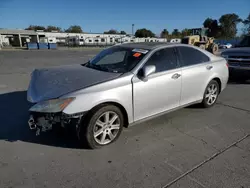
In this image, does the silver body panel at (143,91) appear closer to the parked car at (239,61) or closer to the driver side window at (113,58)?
the driver side window at (113,58)

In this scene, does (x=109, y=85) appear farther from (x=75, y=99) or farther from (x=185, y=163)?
(x=185, y=163)

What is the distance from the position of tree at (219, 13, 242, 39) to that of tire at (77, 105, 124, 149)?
3738 inches

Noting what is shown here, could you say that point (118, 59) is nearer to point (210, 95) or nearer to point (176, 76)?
point (176, 76)

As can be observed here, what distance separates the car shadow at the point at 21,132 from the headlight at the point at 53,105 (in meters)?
0.74

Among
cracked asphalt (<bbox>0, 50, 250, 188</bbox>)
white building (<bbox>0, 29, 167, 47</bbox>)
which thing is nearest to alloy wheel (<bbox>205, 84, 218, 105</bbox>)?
cracked asphalt (<bbox>0, 50, 250, 188</bbox>)

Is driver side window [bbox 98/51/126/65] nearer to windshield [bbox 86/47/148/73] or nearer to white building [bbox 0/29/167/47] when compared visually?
windshield [bbox 86/47/148/73]

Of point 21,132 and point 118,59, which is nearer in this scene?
point 21,132

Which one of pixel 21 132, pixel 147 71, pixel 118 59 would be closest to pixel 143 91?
pixel 147 71

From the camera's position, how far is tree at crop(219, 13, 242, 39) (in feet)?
273

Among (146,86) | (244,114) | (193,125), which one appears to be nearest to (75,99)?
(146,86)

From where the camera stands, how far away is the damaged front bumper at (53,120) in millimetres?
2539

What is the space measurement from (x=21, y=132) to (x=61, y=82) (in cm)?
128

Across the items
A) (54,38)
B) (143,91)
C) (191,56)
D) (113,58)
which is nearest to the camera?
(143,91)

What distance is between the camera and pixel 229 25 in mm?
85438
